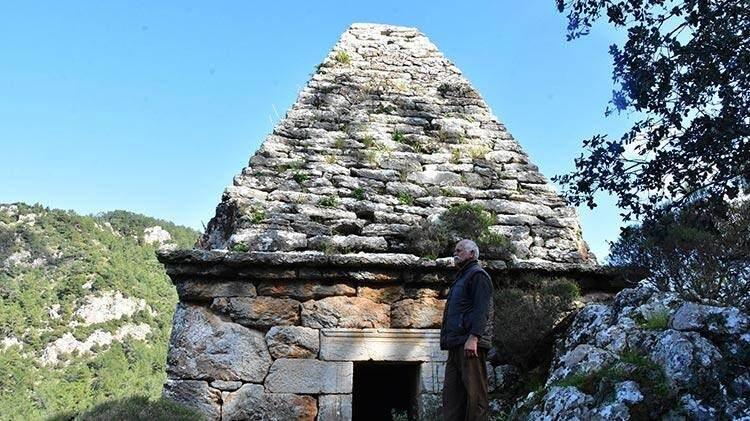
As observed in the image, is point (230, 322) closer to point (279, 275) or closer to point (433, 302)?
point (279, 275)

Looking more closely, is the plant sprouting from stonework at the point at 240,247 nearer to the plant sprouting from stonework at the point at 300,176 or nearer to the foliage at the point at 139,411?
the plant sprouting from stonework at the point at 300,176

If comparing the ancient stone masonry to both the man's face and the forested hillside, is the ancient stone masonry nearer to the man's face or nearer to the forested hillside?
the man's face

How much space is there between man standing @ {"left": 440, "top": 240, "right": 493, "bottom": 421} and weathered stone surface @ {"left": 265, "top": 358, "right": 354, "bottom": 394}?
970 mm

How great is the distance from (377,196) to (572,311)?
204 centimetres

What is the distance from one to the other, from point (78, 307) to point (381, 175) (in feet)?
83.3

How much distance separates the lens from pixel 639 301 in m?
4.33

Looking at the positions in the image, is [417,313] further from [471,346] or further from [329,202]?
[329,202]

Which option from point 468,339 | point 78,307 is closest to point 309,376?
point 468,339

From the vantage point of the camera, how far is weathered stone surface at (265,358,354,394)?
4953mm

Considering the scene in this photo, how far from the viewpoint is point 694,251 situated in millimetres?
5023

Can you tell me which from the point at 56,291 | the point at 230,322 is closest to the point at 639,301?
the point at 230,322

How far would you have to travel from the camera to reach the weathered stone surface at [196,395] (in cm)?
482

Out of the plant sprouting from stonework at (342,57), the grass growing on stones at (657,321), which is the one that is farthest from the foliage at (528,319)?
the plant sprouting from stonework at (342,57)

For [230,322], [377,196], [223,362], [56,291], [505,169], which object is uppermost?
[56,291]
